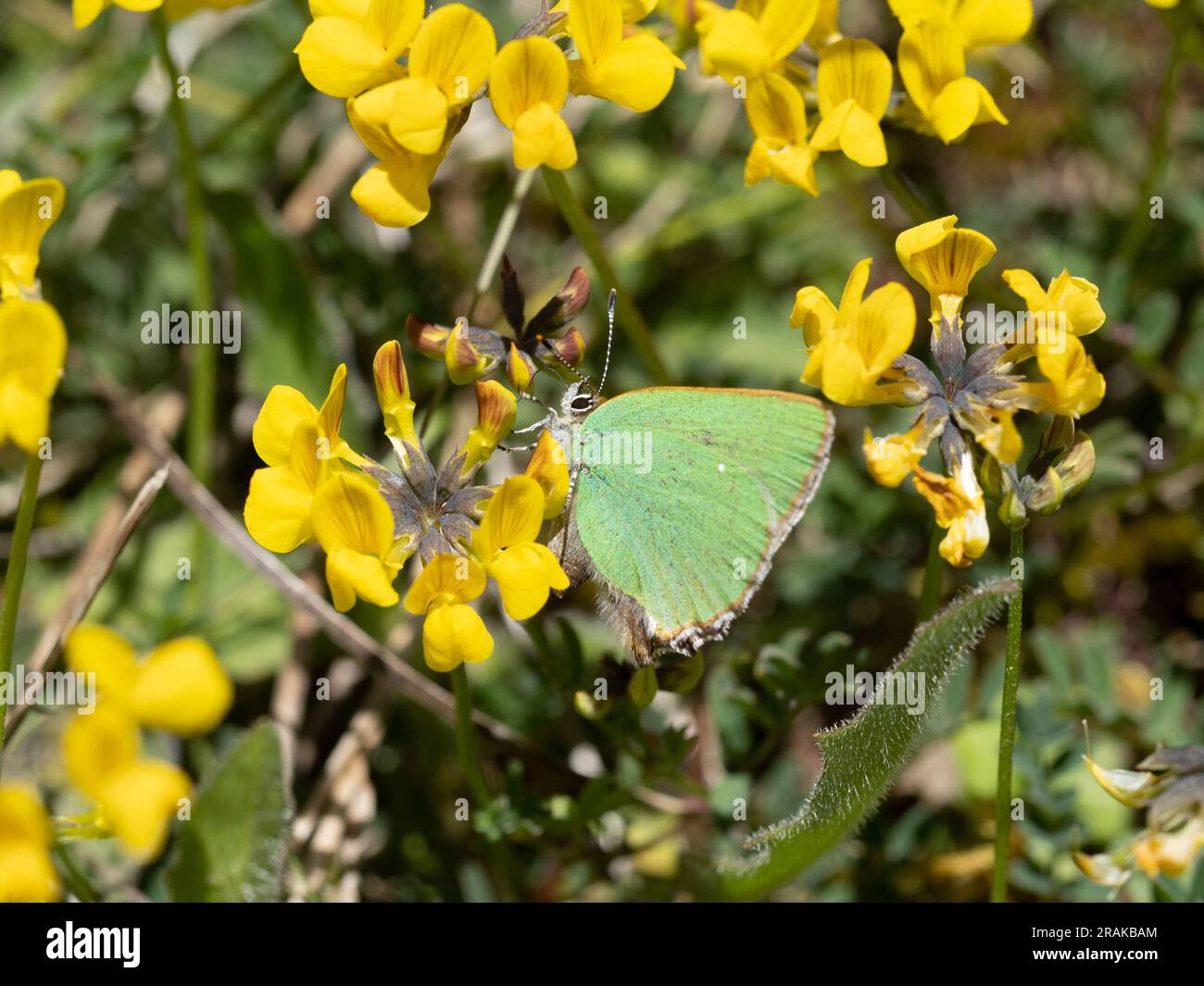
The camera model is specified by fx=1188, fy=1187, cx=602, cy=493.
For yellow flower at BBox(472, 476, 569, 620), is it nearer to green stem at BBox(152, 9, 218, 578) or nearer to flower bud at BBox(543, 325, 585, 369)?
flower bud at BBox(543, 325, 585, 369)

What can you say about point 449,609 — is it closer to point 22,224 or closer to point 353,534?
point 353,534

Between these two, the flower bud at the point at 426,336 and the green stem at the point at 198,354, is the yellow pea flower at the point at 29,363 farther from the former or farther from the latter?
the green stem at the point at 198,354

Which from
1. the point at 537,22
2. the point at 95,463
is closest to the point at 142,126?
the point at 95,463

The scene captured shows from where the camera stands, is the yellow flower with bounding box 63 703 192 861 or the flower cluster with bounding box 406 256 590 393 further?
the flower cluster with bounding box 406 256 590 393

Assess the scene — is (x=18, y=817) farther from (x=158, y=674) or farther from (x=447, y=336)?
(x=447, y=336)

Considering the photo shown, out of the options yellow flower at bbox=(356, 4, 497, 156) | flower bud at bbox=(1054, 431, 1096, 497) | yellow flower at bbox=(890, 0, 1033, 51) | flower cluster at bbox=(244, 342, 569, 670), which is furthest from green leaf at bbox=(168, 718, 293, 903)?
yellow flower at bbox=(890, 0, 1033, 51)

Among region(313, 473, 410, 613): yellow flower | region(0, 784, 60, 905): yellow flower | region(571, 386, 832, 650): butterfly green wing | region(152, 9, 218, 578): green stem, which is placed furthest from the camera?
region(152, 9, 218, 578): green stem
